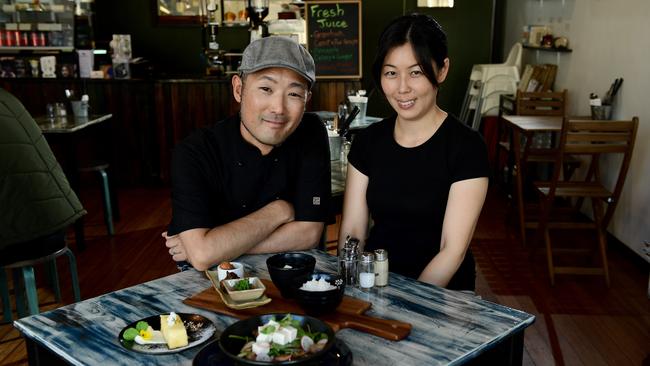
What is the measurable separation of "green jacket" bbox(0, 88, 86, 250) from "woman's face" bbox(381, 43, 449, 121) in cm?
170

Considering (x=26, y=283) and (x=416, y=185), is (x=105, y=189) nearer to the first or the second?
(x=26, y=283)

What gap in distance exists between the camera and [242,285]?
1548 millimetres

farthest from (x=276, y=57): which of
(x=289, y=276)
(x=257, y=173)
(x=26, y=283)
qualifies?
(x=26, y=283)

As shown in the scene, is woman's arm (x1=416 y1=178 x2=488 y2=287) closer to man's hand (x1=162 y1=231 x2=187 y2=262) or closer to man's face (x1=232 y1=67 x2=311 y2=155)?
man's face (x1=232 y1=67 x2=311 y2=155)

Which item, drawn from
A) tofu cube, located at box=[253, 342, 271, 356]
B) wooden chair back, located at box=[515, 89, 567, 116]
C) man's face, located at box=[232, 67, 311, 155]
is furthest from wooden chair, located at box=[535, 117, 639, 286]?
tofu cube, located at box=[253, 342, 271, 356]

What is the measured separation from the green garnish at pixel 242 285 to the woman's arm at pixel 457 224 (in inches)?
27.2

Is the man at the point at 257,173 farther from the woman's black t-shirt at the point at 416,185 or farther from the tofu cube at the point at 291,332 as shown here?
the tofu cube at the point at 291,332

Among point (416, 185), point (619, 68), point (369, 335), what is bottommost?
point (369, 335)

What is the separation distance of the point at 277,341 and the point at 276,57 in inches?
38.0

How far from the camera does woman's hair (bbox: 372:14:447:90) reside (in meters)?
1.96

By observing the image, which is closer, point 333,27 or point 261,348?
point 261,348

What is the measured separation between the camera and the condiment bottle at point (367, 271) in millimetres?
1646

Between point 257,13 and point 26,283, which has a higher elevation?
point 257,13

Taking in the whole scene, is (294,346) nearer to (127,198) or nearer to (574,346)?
(574,346)
